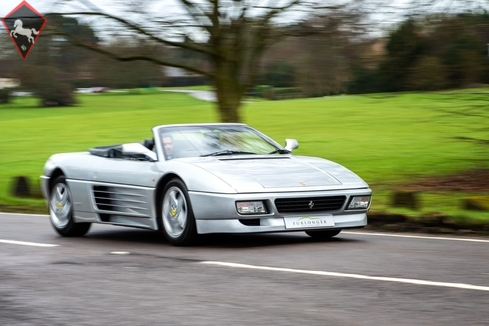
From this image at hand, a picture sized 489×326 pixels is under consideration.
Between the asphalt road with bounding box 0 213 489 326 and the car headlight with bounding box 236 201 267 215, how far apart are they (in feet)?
1.18

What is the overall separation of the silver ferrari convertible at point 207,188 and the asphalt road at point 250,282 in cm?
25

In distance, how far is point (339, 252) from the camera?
29.3ft

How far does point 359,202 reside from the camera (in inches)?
391

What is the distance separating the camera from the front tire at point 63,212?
38.3 feet

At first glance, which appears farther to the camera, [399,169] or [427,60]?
[399,169]

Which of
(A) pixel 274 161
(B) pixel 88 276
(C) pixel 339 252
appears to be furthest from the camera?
(A) pixel 274 161

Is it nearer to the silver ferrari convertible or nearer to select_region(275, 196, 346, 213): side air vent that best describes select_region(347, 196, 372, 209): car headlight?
the silver ferrari convertible

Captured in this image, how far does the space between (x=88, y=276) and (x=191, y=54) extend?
1341cm

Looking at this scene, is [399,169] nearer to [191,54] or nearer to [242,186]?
[191,54]

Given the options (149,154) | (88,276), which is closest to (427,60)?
(149,154)

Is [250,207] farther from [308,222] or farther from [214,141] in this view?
[214,141]

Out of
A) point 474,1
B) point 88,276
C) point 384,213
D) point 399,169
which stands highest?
point 474,1

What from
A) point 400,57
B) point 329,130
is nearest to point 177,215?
point 400,57

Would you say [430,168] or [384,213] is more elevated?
[384,213]
